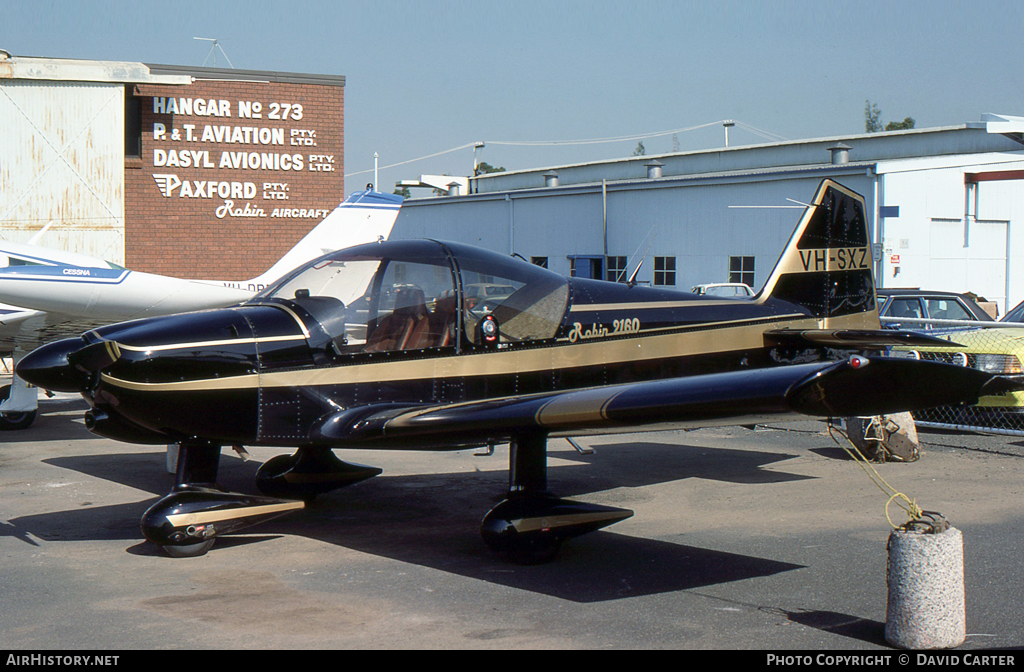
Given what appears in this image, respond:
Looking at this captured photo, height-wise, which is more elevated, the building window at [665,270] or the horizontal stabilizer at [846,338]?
→ the building window at [665,270]

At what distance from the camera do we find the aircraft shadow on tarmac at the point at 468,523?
5637 mm

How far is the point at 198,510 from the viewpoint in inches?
237

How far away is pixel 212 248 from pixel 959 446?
14.6 meters

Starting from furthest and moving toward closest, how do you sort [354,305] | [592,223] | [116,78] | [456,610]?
[592,223] < [116,78] < [354,305] < [456,610]

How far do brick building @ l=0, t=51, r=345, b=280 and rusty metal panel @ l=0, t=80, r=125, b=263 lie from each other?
0.06 feet

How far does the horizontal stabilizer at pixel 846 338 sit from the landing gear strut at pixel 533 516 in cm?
272

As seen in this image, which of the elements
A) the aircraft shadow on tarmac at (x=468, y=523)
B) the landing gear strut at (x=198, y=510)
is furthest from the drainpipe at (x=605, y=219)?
the landing gear strut at (x=198, y=510)

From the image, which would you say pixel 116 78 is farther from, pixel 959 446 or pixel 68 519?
pixel 959 446

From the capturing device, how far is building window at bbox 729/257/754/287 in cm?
2653

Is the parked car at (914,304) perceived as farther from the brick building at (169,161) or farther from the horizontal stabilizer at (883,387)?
the brick building at (169,161)

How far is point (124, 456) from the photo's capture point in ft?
32.3

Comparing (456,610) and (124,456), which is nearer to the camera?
(456,610)

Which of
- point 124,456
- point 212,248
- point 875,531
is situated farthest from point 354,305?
point 212,248

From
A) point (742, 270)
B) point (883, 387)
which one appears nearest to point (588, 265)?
point (742, 270)
